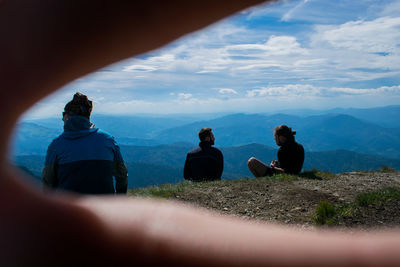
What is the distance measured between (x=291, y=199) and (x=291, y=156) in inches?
114

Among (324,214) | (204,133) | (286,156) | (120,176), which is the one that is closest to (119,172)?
(120,176)

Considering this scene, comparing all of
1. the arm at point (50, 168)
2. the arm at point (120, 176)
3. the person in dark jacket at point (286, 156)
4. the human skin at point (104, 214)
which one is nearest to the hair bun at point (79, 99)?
the arm at point (50, 168)

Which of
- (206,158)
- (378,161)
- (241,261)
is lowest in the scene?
(378,161)

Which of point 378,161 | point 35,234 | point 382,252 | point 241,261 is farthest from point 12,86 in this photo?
point 378,161

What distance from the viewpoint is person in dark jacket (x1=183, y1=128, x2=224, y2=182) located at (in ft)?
28.3

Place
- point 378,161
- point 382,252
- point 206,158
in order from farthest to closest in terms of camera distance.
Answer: point 378,161, point 206,158, point 382,252

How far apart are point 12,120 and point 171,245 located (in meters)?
0.26

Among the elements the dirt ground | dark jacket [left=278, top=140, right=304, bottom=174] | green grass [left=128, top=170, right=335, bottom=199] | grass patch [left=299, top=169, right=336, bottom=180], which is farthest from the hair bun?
grass patch [left=299, top=169, right=336, bottom=180]

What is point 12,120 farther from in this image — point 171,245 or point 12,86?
point 171,245

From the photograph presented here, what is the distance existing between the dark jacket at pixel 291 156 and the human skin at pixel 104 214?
850 centimetres

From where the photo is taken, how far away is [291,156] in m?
8.65

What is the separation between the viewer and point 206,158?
28.7 feet

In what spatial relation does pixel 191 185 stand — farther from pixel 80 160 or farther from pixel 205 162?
pixel 80 160

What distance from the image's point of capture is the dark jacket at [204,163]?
863cm
